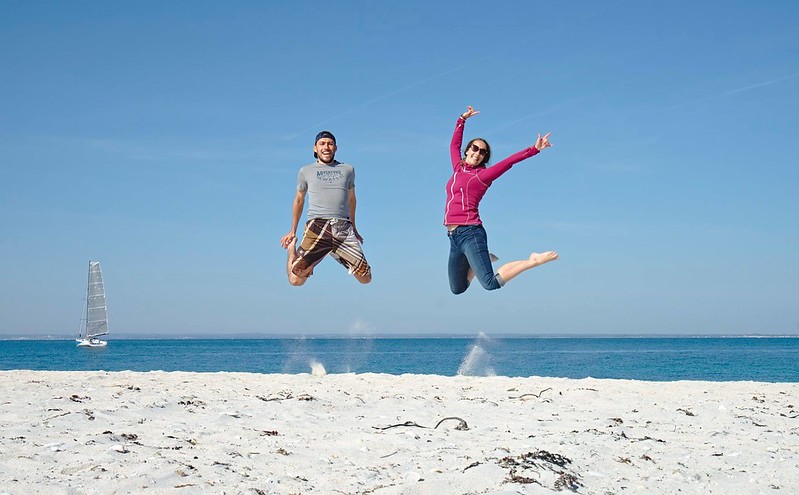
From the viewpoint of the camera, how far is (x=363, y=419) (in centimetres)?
1124

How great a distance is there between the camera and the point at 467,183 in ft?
21.1

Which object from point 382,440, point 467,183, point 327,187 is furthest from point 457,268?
point 382,440

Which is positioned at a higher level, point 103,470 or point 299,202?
point 299,202

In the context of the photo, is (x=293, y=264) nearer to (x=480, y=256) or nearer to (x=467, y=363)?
(x=480, y=256)

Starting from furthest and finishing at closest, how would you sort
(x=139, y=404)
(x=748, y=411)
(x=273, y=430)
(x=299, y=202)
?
(x=748, y=411)
(x=139, y=404)
(x=273, y=430)
(x=299, y=202)

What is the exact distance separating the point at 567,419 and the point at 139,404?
6.33 meters

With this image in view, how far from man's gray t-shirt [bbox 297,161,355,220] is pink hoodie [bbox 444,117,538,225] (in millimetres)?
890

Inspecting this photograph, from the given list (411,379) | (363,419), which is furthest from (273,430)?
(411,379)

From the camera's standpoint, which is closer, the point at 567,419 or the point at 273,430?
the point at 273,430

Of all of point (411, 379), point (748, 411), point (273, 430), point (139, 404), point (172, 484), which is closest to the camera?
point (172, 484)

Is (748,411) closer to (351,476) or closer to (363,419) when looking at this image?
(363,419)

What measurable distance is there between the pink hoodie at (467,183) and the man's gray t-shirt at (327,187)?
2.92 ft

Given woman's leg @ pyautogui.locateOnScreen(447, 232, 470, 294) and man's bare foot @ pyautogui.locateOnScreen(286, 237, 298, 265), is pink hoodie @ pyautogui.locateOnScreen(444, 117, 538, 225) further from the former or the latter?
man's bare foot @ pyautogui.locateOnScreen(286, 237, 298, 265)

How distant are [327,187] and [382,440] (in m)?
4.30
